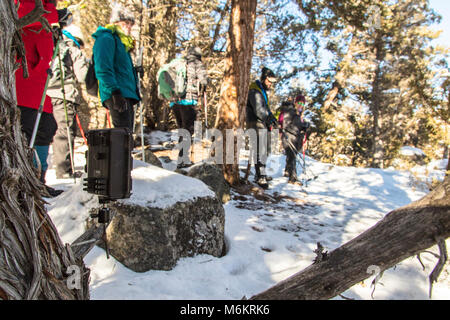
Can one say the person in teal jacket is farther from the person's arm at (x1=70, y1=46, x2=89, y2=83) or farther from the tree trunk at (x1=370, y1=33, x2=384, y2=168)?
the tree trunk at (x1=370, y1=33, x2=384, y2=168)

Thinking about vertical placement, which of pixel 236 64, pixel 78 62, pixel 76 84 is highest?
pixel 236 64

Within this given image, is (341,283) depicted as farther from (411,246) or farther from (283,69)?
(283,69)

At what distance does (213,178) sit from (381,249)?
11.5 feet

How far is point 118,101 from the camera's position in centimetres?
297

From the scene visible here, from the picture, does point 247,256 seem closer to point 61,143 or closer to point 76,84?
point 61,143

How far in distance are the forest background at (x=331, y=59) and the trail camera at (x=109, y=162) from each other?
19.3 feet

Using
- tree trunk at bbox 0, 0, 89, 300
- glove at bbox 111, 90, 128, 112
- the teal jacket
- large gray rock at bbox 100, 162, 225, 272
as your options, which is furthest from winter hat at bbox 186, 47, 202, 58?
tree trunk at bbox 0, 0, 89, 300

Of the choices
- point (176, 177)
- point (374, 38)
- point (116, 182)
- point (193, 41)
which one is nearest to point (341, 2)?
point (193, 41)

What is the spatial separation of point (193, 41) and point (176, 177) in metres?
7.92

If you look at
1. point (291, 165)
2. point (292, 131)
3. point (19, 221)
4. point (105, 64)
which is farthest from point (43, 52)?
point (291, 165)

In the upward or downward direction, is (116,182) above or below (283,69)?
below

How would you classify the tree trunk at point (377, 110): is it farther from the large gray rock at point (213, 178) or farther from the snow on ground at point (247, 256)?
the large gray rock at point (213, 178)

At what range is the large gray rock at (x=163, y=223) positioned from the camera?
2.14m
